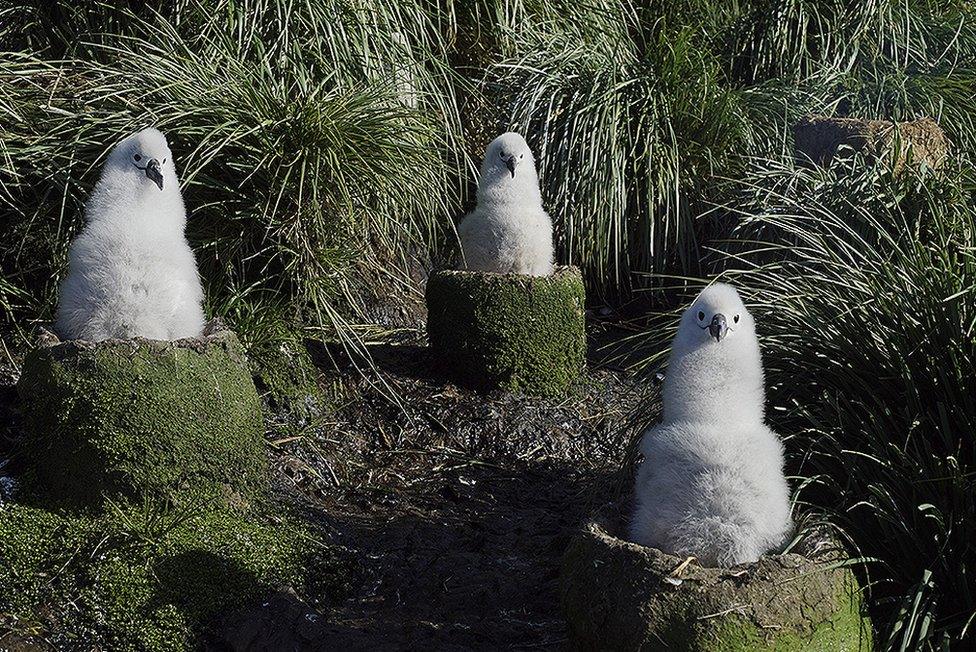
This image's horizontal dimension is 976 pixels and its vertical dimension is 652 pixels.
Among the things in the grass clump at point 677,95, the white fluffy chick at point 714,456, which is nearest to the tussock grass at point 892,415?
the white fluffy chick at point 714,456

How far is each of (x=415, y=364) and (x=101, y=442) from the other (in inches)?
77.2

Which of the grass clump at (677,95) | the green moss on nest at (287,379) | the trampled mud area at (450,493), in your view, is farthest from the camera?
the grass clump at (677,95)

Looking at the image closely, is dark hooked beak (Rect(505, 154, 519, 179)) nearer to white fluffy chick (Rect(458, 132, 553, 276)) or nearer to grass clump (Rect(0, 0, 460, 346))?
white fluffy chick (Rect(458, 132, 553, 276))

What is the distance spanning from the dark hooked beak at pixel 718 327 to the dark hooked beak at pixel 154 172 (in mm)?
1961

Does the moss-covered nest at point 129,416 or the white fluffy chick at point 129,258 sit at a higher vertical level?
the white fluffy chick at point 129,258

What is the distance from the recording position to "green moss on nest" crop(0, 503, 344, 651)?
11.7 feet

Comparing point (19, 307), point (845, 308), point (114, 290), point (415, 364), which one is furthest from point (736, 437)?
point (19, 307)

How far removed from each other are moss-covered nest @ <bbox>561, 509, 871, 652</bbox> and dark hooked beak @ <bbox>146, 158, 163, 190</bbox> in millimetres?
1973

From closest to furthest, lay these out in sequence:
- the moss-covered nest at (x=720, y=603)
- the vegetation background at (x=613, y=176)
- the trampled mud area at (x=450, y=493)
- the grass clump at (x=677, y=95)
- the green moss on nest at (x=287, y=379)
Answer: the moss-covered nest at (x=720, y=603), the vegetation background at (x=613, y=176), the trampled mud area at (x=450, y=493), the green moss on nest at (x=287, y=379), the grass clump at (x=677, y=95)

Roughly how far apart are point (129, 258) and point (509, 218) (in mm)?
1932

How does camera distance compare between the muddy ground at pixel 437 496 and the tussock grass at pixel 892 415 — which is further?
the muddy ground at pixel 437 496

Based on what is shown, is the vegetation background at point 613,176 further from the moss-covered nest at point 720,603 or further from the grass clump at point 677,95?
the moss-covered nest at point 720,603

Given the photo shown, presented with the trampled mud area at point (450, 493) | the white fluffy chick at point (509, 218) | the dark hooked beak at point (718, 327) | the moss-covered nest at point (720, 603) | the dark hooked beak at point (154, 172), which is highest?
the dark hooked beak at point (154, 172)

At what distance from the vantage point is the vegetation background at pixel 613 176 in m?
3.48
